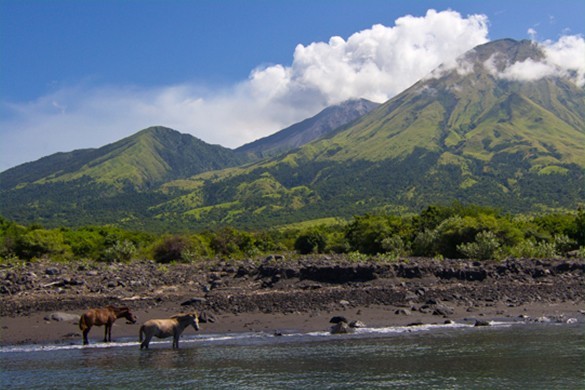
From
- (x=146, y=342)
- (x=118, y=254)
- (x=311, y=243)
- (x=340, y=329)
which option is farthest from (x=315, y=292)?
(x=311, y=243)

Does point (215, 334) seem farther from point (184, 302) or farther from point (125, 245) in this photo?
point (125, 245)

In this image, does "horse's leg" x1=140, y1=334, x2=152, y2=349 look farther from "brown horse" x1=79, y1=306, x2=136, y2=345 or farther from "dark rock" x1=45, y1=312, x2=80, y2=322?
"dark rock" x1=45, y1=312, x2=80, y2=322

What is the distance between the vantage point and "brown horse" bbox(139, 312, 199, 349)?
24234mm

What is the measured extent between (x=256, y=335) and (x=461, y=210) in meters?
52.9

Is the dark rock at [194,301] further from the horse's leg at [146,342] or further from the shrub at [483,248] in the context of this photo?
the shrub at [483,248]

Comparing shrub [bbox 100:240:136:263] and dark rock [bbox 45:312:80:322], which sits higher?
shrub [bbox 100:240:136:263]

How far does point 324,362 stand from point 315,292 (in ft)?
48.7

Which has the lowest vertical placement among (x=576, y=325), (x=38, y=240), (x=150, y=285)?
(x=576, y=325)

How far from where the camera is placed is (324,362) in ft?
67.0

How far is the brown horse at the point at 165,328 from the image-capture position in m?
24.2

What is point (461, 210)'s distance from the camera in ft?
242

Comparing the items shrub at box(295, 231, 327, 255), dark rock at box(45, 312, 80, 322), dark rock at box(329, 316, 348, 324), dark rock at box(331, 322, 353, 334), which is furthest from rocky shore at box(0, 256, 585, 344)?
shrub at box(295, 231, 327, 255)

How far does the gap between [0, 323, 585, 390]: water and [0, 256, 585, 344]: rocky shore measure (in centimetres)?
407

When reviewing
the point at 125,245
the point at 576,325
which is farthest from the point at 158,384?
the point at 125,245
